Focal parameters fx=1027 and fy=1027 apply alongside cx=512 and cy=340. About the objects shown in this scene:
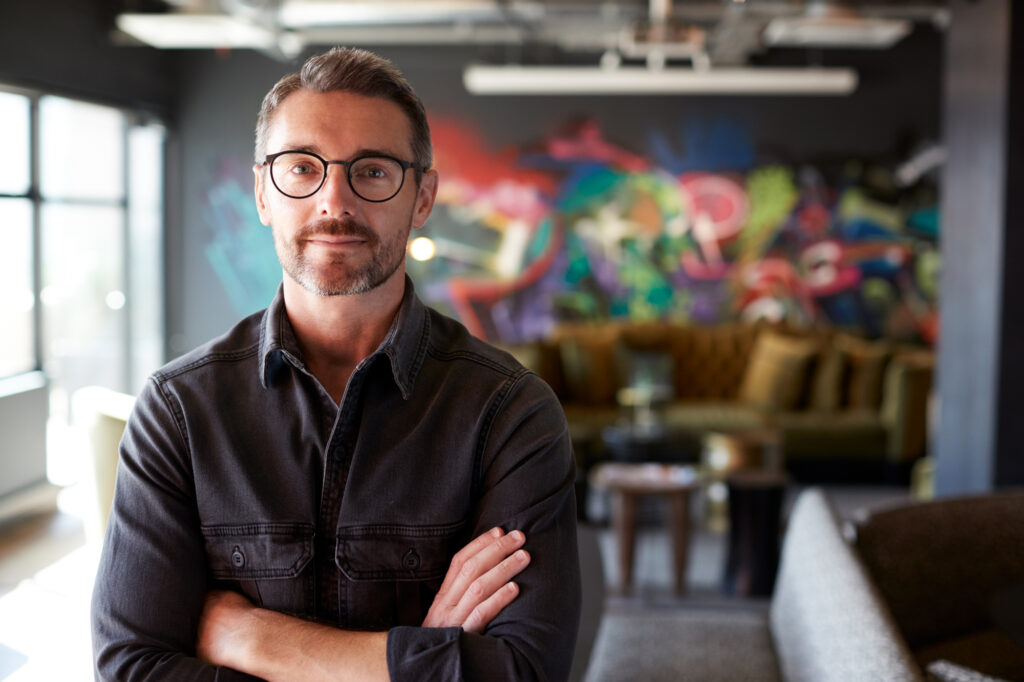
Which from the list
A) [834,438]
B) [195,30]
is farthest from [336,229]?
[834,438]

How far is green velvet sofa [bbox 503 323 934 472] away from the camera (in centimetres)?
737

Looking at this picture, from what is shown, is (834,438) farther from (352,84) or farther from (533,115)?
(352,84)

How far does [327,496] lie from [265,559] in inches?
5.2

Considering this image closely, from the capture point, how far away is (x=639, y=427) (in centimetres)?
687

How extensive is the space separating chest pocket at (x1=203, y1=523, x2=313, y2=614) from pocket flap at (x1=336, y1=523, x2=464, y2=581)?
6 cm

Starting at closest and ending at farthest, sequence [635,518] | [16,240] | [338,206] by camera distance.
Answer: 1. [338,206]
2. [635,518]
3. [16,240]

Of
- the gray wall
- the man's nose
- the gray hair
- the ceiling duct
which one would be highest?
the ceiling duct

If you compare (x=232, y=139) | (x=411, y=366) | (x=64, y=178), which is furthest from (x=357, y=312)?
(x=232, y=139)

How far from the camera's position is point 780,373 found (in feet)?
25.0

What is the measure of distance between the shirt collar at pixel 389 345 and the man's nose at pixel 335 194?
0.22 metres

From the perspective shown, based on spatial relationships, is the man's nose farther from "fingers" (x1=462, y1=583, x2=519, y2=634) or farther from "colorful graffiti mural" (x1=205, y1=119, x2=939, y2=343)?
"colorful graffiti mural" (x1=205, y1=119, x2=939, y2=343)

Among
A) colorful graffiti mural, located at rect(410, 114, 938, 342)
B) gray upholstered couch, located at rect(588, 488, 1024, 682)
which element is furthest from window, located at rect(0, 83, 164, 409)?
gray upholstered couch, located at rect(588, 488, 1024, 682)

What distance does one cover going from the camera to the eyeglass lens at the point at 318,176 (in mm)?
1522

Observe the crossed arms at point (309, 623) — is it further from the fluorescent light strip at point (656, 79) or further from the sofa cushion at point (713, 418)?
the fluorescent light strip at point (656, 79)
